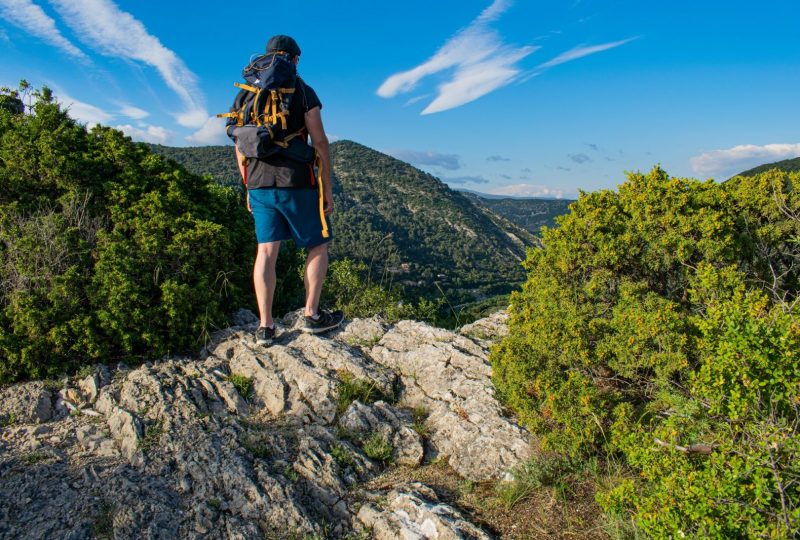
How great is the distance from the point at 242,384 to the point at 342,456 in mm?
1308

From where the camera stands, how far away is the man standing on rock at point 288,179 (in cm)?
402

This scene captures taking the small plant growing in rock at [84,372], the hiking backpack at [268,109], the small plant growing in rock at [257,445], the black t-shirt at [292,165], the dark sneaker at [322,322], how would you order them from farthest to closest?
the dark sneaker at [322,322], the small plant growing in rock at [84,372], the black t-shirt at [292,165], the hiking backpack at [268,109], the small plant growing in rock at [257,445]

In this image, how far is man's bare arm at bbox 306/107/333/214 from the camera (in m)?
4.07

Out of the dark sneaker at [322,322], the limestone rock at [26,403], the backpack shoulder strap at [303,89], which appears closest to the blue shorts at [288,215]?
the backpack shoulder strap at [303,89]

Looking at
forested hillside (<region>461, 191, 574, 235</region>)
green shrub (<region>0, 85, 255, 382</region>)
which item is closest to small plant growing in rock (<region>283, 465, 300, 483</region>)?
green shrub (<region>0, 85, 255, 382</region>)

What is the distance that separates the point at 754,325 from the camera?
2332 mm

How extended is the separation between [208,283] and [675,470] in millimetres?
4463

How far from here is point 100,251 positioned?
4754 mm

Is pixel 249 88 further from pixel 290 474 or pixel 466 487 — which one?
pixel 466 487

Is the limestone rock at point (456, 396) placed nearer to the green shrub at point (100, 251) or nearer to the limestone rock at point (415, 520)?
the limestone rock at point (415, 520)

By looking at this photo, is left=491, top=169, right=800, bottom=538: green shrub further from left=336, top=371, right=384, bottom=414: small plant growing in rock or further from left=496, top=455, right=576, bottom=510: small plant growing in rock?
left=336, top=371, right=384, bottom=414: small plant growing in rock

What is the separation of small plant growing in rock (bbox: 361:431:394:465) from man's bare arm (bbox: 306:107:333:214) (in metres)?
2.03

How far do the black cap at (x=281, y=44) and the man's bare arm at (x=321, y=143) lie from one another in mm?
591

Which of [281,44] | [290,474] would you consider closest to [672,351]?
[290,474]
